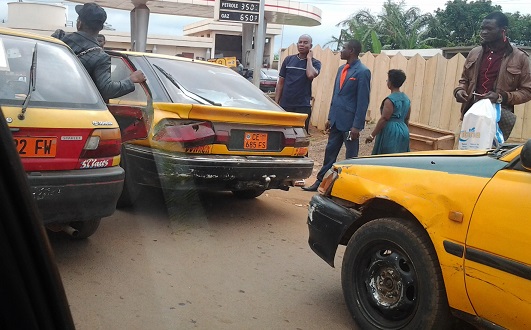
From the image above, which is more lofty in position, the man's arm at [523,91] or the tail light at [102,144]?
the man's arm at [523,91]

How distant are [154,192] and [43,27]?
109 ft

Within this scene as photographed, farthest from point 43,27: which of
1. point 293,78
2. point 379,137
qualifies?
point 379,137

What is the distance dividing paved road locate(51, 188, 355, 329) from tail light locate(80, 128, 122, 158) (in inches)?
33.6

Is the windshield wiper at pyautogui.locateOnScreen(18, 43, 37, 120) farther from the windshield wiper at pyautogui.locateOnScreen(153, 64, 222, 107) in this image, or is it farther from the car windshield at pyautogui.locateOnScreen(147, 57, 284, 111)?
the windshield wiper at pyautogui.locateOnScreen(153, 64, 222, 107)

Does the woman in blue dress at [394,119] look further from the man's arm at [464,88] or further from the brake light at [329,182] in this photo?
the brake light at [329,182]

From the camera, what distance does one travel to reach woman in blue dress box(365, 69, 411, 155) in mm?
5750

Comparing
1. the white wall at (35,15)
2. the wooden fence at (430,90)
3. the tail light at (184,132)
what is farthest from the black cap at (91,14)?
the white wall at (35,15)

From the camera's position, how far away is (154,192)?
6.26 m

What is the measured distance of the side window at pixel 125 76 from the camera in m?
5.25

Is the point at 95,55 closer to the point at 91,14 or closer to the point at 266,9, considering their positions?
the point at 91,14

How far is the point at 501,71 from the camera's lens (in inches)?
213

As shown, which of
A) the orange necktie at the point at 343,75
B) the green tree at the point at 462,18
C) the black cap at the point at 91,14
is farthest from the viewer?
the green tree at the point at 462,18

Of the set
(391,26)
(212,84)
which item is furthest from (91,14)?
(391,26)

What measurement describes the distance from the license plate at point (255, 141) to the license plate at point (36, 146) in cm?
202
